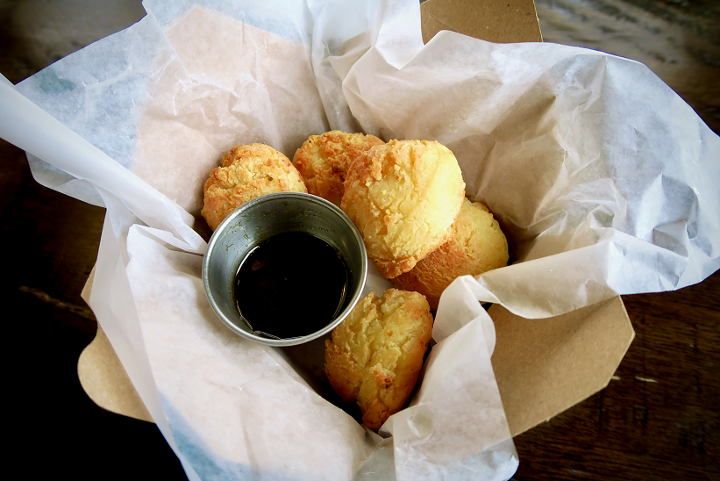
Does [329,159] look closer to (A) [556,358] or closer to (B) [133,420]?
(A) [556,358]

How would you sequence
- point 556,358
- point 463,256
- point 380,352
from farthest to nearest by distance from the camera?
point 463,256 < point 380,352 < point 556,358

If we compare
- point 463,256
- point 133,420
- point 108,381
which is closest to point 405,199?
point 463,256

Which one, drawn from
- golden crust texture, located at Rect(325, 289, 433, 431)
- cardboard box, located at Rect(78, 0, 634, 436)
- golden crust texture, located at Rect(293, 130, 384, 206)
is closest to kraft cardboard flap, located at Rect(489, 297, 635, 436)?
cardboard box, located at Rect(78, 0, 634, 436)

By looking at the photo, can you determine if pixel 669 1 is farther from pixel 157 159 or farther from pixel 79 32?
pixel 79 32

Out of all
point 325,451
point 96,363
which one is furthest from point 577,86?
point 96,363

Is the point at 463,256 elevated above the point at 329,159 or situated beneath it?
situated beneath

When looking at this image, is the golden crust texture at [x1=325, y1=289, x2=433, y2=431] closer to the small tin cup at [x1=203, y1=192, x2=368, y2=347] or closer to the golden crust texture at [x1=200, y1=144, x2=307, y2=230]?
the small tin cup at [x1=203, y1=192, x2=368, y2=347]

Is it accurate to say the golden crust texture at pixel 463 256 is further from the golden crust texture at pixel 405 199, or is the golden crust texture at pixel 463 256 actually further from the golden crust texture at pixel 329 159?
the golden crust texture at pixel 329 159
